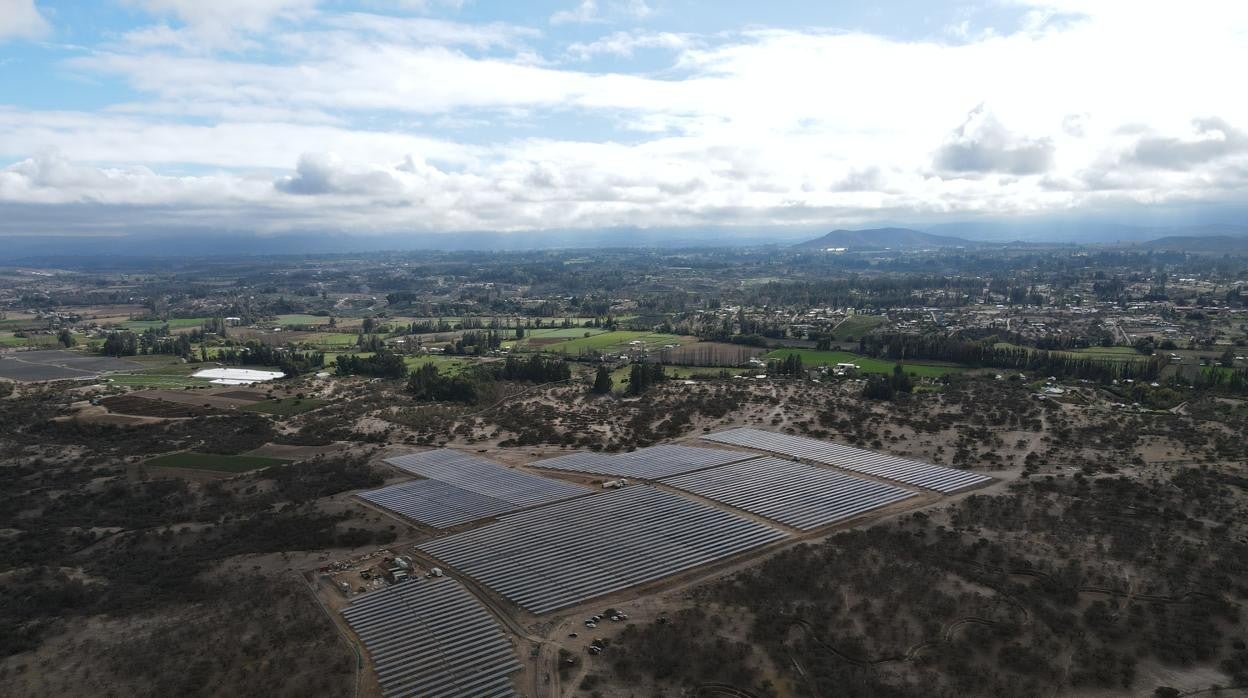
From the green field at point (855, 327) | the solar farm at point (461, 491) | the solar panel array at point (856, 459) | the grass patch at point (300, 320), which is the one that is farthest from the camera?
the grass patch at point (300, 320)

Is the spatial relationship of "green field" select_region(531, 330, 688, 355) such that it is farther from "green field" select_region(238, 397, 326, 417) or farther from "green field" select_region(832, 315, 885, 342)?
"green field" select_region(238, 397, 326, 417)

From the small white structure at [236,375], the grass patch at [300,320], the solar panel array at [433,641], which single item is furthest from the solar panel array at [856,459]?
the grass patch at [300,320]

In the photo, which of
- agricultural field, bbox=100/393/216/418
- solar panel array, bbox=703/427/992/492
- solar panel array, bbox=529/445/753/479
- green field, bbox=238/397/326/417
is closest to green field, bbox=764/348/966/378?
solar panel array, bbox=703/427/992/492

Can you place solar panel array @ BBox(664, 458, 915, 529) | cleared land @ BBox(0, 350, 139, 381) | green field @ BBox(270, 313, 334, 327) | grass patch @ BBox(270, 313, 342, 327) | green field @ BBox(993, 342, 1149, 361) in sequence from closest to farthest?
solar panel array @ BBox(664, 458, 915, 529)
cleared land @ BBox(0, 350, 139, 381)
green field @ BBox(993, 342, 1149, 361)
grass patch @ BBox(270, 313, 342, 327)
green field @ BBox(270, 313, 334, 327)

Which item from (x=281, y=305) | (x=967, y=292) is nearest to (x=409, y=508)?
(x=281, y=305)

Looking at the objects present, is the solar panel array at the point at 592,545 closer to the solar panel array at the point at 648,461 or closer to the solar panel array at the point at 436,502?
the solar panel array at the point at 436,502

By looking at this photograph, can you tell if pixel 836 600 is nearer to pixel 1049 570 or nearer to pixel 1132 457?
pixel 1049 570

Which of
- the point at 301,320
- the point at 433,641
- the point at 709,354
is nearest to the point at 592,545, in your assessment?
the point at 433,641
